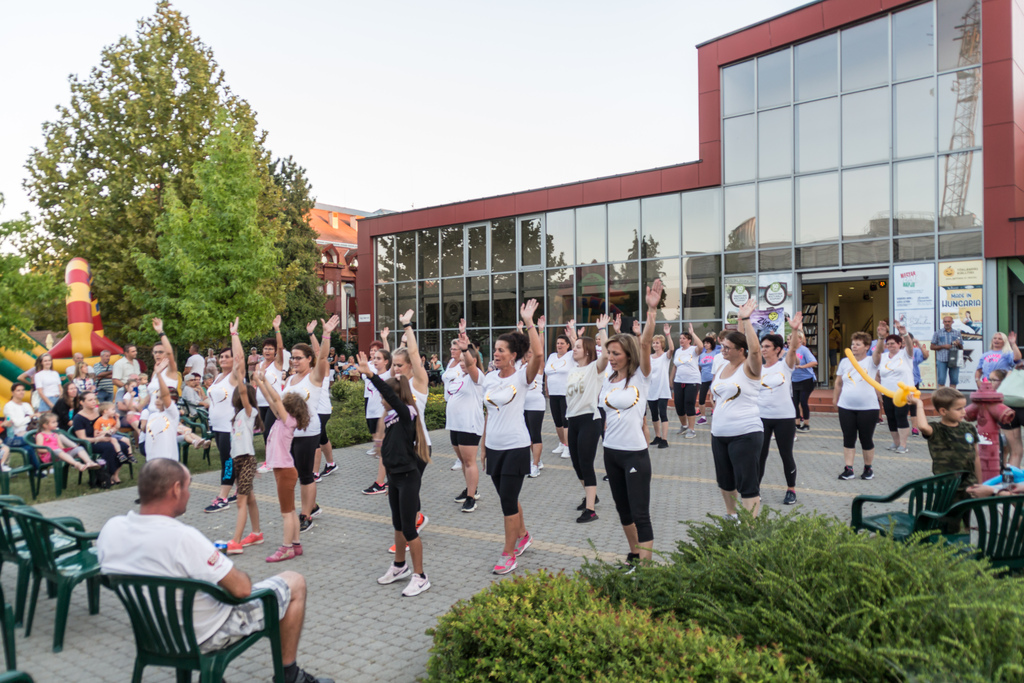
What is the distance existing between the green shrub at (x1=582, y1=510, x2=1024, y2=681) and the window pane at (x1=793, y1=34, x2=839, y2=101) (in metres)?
17.1

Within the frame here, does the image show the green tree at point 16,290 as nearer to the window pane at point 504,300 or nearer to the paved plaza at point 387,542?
the paved plaza at point 387,542

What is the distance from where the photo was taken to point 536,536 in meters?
6.72

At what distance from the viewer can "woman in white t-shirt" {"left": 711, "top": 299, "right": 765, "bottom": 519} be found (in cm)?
589

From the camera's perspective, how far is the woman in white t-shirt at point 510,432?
18.6ft

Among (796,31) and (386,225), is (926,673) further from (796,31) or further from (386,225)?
(386,225)

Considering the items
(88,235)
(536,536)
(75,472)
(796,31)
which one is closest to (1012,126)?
(796,31)

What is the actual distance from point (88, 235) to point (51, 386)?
983cm

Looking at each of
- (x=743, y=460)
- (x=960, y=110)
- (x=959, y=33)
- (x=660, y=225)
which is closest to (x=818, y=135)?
(x=960, y=110)

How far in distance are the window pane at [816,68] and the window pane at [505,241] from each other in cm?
897

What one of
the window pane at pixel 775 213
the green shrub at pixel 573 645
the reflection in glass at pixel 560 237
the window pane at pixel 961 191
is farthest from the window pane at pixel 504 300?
the green shrub at pixel 573 645

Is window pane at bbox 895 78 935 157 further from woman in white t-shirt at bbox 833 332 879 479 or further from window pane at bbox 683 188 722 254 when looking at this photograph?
woman in white t-shirt at bbox 833 332 879 479

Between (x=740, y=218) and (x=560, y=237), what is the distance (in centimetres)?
598

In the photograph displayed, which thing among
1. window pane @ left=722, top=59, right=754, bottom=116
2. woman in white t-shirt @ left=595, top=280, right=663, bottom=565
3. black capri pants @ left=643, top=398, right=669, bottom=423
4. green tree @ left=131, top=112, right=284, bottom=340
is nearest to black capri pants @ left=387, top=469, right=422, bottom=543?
woman in white t-shirt @ left=595, top=280, right=663, bottom=565

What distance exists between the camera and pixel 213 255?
19.8m
